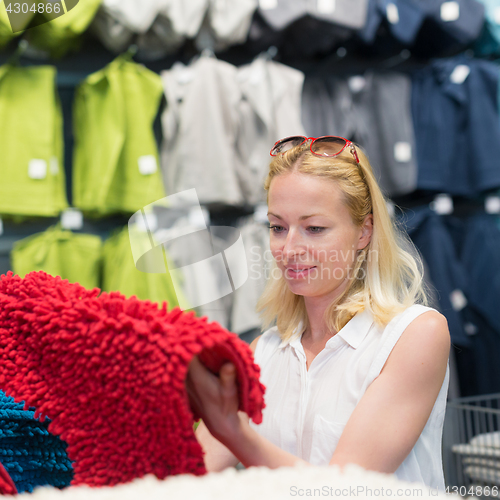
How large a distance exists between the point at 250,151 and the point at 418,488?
5.03ft

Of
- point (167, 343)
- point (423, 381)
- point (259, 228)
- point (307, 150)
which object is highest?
point (307, 150)

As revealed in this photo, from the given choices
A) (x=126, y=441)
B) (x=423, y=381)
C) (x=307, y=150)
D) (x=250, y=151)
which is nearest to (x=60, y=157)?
(x=250, y=151)

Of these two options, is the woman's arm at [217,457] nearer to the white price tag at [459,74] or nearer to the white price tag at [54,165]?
the white price tag at [54,165]

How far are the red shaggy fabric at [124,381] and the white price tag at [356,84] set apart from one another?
1.74 meters

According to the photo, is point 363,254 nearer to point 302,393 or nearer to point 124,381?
point 302,393

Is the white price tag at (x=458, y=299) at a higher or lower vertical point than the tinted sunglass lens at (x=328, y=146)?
lower

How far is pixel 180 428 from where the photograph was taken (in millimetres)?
357

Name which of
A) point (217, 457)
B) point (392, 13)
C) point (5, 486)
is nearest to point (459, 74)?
point (392, 13)

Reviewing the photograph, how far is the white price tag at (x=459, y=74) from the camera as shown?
1946mm

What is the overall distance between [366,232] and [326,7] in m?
1.14

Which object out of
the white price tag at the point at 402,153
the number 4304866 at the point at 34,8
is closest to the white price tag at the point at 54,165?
the number 4304866 at the point at 34,8

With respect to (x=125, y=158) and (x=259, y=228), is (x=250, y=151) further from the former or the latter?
(x=125, y=158)

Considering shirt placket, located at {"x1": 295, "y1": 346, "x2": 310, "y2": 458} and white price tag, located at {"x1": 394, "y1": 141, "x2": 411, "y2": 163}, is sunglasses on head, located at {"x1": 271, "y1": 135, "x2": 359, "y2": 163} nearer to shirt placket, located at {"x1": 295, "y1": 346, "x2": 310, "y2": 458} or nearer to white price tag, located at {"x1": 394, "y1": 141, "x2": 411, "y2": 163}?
shirt placket, located at {"x1": 295, "y1": 346, "x2": 310, "y2": 458}

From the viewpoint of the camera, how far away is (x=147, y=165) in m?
1.65
